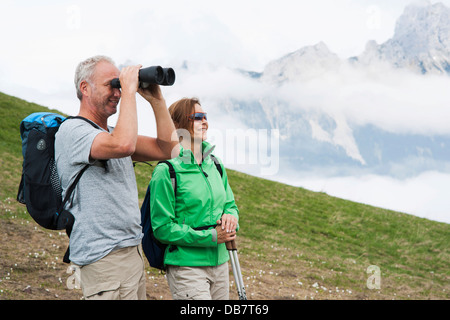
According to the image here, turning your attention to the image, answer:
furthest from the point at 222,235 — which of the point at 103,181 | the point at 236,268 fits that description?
the point at 103,181

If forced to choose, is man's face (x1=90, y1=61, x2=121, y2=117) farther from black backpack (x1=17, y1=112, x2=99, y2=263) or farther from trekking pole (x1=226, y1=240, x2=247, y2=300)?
trekking pole (x1=226, y1=240, x2=247, y2=300)

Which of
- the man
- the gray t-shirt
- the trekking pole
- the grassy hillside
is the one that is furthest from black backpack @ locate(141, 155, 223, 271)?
the grassy hillside

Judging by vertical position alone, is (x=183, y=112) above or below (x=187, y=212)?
above

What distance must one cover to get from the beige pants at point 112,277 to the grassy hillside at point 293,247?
18.7ft

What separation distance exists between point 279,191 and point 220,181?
874 inches

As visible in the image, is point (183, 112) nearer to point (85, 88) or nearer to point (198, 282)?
point (85, 88)

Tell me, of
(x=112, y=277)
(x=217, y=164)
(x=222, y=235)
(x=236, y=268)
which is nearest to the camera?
(x=112, y=277)

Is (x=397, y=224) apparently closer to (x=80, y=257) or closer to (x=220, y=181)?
(x=220, y=181)

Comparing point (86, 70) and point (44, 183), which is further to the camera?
point (86, 70)

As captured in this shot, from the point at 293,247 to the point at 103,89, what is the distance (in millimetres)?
14749

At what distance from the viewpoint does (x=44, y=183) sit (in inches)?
137

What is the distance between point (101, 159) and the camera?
11.2ft

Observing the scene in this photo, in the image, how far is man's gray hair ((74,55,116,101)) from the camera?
3.60 metres

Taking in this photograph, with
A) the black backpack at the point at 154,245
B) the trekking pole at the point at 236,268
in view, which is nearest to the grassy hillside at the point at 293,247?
the black backpack at the point at 154,245
